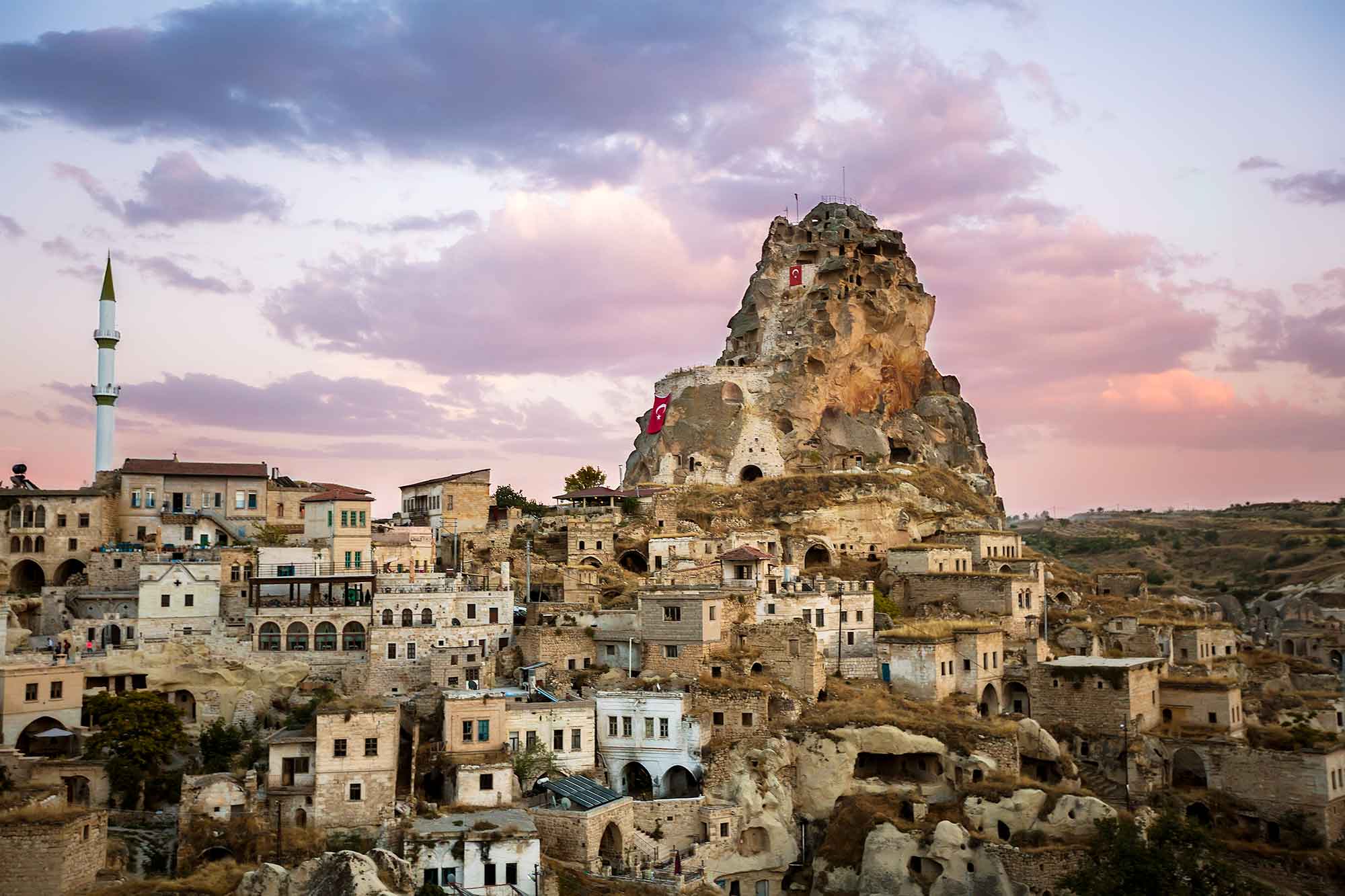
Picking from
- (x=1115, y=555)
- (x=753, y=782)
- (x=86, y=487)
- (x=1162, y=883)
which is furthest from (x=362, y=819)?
(x=1115, y=555)

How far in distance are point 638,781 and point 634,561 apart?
20.9 m

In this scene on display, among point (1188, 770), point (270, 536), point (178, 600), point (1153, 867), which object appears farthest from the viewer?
point (270, 536)

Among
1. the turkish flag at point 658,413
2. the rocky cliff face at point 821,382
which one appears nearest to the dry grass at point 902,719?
the rocky cliff face at point 821,382

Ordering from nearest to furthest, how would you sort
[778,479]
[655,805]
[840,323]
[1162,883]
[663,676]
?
[1162,883]
[655,805]
[663,676]
[778,479]
[840,323]

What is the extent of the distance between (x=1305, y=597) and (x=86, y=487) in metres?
71.3

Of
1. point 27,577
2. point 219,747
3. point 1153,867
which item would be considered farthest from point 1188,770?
point 27,577

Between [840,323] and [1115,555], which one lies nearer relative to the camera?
[840,323]

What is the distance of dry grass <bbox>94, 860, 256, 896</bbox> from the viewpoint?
114 ft

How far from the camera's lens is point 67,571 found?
57.6 metres

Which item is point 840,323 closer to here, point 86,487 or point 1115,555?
point 86,487

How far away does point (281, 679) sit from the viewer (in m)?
48.4

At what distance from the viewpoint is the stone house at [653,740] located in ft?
147

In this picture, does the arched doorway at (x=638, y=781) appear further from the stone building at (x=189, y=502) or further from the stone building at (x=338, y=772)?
the stone building at (x=189, y=502)

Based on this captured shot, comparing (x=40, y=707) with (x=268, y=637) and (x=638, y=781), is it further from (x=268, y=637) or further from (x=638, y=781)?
(x=638, y=781)
